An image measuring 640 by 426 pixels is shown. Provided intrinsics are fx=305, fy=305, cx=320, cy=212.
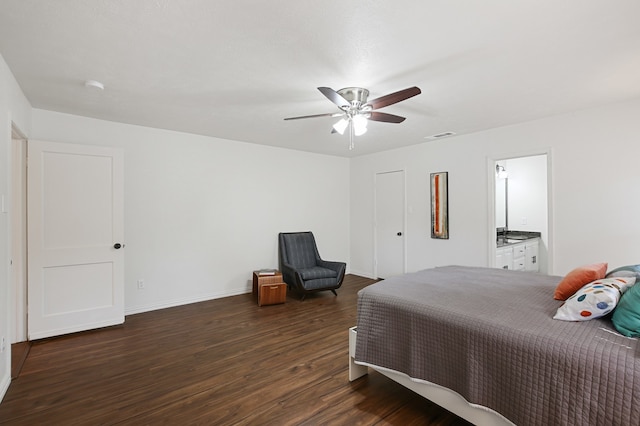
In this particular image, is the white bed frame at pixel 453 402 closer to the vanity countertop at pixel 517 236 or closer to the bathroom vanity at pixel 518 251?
the bathroom vanity at pixel 518 251

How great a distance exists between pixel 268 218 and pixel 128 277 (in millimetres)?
2183

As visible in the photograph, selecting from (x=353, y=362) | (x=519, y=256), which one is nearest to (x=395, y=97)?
(x=353, y=362)

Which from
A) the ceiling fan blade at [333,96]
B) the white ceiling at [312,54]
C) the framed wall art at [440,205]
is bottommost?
the framed wall art at [440,205]

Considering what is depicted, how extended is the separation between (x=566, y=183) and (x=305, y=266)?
3.80 m

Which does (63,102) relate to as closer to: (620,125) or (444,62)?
(444,62)

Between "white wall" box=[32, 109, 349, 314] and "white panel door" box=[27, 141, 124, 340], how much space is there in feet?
1.29

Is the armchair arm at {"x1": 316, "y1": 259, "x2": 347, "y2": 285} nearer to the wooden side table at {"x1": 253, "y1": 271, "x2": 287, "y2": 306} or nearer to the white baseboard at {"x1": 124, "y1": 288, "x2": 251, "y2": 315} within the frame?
the wooden side table at {"x1": 253, "y1": 271, "x2": 287, "y2": 306}

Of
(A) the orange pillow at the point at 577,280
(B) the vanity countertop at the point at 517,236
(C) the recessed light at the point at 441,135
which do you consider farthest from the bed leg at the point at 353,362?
(B) the vanity countertop at the point at 517,236

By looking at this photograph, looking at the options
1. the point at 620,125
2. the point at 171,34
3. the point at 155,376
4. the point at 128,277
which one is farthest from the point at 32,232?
the point at 620,125

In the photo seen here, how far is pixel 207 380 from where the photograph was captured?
2.46 m

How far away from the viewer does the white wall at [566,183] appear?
3.21 metres

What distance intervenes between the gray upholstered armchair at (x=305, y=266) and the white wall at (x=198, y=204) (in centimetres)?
23

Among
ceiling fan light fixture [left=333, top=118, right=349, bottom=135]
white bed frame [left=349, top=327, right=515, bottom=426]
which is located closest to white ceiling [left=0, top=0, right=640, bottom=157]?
ceiling fan light fixture [left=333, top=118, right=349, bottom=135]

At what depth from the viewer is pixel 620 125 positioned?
10.6ft
